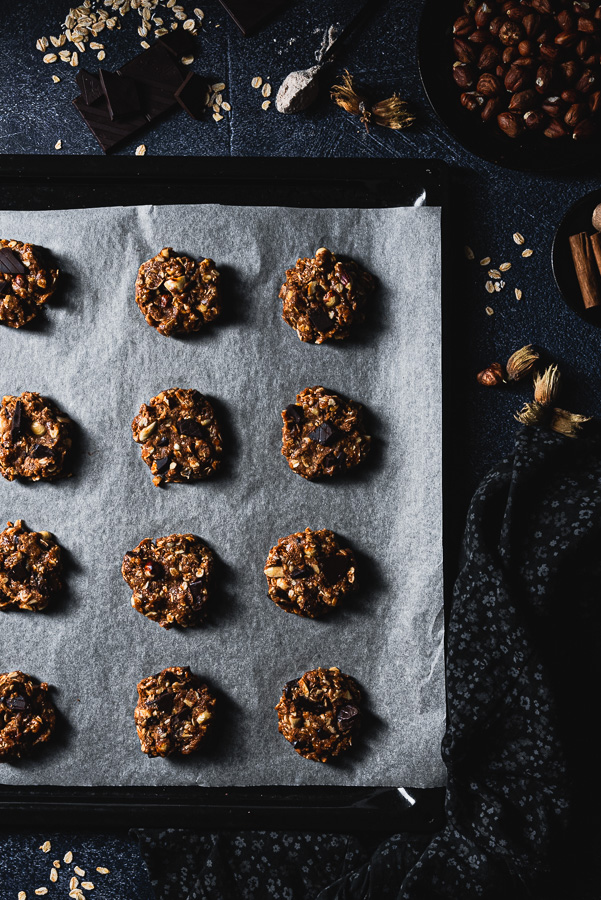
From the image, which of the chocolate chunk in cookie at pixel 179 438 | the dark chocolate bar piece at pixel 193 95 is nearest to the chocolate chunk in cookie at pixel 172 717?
the chocolate chunk in cookie at pixel 179 438

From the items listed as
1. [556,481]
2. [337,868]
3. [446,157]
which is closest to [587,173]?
[446,157]

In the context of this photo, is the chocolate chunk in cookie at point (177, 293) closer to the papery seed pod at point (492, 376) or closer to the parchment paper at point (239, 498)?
the parchment paper at point (239, 498)

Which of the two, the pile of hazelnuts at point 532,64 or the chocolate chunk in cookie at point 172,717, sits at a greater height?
the pile of hazelnuts at point 532,64

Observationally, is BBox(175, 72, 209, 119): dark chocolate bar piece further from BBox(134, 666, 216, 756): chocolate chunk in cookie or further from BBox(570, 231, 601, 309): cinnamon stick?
BBox(134, 666, 216, 756): chocolate chunk in cookie

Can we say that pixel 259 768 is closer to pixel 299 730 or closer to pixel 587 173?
pixel 299 730

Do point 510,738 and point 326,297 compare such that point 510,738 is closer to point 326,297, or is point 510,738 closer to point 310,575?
point 310,575
